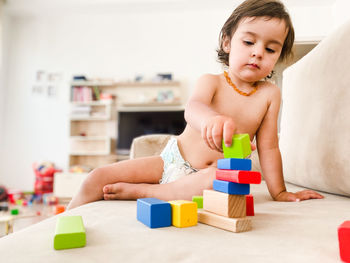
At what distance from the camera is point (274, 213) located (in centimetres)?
58

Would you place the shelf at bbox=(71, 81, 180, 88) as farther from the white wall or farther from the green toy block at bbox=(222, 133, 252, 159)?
the green toy block at bbox=(222, 133, 252, 159)

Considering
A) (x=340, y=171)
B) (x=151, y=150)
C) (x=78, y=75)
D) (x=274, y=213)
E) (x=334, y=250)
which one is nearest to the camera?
(x=334, y=250)

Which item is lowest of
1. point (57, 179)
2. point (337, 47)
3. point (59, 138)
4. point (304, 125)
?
point (57, 179)

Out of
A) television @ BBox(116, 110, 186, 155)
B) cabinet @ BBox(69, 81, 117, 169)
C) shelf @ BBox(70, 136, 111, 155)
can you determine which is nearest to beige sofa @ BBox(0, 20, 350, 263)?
television @ BBox(116, 110, 186, 155)

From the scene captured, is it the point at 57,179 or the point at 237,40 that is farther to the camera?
the point at 57,179

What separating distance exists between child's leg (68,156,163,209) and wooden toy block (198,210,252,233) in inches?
12.2

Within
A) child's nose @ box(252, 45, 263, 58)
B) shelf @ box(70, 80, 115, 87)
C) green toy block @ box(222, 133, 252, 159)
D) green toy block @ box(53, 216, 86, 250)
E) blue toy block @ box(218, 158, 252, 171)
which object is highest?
shelf @ box(70, 80, 115, 87)

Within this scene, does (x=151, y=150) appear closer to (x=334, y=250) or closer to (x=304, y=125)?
(x=304, y=125)

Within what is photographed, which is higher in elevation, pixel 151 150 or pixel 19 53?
pixel 19 53

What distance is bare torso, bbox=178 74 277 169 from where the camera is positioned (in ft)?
2.95

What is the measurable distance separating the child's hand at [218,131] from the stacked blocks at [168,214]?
Result: 120 mm

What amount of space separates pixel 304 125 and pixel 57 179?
3.24m

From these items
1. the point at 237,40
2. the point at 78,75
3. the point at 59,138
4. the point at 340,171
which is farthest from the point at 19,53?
the point at 340,171

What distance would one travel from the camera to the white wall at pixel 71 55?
4023 mm
